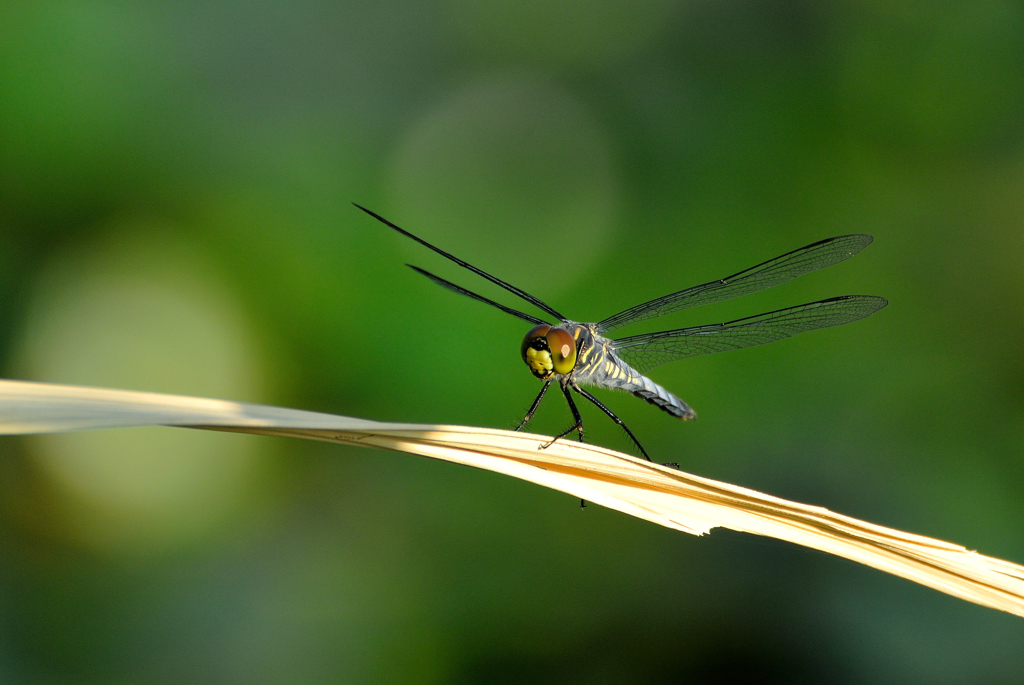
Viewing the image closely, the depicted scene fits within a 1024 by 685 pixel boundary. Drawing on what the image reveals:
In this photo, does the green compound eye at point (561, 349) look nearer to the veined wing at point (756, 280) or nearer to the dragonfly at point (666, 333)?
the dragonfly at point (666, 333)

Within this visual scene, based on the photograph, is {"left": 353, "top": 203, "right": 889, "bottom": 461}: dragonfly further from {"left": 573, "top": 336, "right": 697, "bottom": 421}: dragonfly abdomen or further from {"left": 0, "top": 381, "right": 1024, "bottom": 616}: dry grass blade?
{"left": 0, "top": 381, "right": 1024, "bottom": 616}: dry grass blade

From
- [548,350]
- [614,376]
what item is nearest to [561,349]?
[548,350]

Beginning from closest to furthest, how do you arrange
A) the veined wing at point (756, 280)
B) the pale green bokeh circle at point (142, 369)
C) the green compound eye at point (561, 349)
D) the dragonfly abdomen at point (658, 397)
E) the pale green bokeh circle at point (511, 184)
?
the green compound eye at point (561, 349)
the veined wing at point (756, 280)
the dragonfly abdomen at point (658, 397)
the pale green bokeh circle at point (142, 369)
the pale green bokeh circle at point (511, 184)

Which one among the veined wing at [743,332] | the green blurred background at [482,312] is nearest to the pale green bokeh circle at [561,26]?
the green blurred background at [482,312]

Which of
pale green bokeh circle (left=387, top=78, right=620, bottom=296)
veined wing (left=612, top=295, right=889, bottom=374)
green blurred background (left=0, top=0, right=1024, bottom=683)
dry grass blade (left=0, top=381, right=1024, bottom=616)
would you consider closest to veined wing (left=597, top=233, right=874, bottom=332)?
veined wing (left=612, top=295, right=889, bottom=374)

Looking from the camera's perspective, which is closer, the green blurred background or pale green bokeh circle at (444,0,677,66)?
the green blurred background

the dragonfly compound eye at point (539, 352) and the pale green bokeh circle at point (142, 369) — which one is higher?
the dragonfly compound eye at point (539, 352)

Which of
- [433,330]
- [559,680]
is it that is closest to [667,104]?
[433,330]
